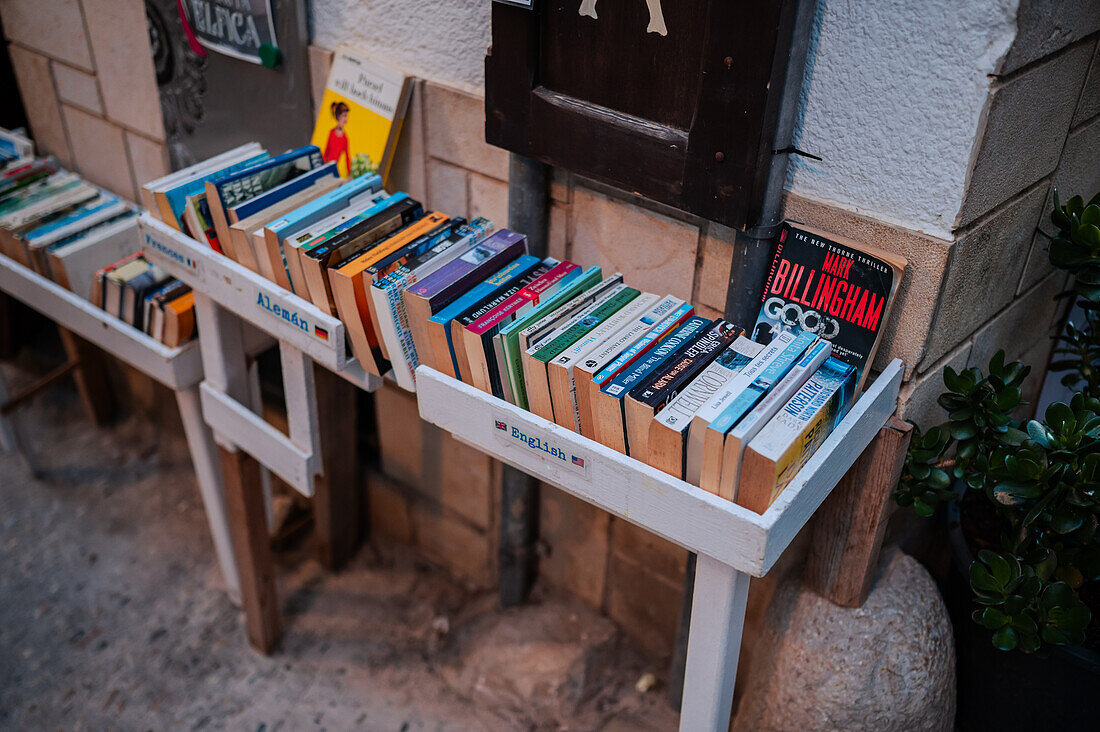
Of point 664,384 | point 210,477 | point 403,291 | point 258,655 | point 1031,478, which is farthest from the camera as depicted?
point 258,655

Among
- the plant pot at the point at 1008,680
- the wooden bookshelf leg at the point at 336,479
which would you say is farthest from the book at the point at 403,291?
the plant pot at the point at 1008,680

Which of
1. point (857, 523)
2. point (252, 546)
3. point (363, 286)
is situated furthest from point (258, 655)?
point (857, 523)

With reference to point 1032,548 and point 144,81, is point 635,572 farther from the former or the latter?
point 144,81

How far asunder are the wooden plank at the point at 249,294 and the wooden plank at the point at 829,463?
3.10 ft

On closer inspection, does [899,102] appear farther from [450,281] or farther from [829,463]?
[450,281]

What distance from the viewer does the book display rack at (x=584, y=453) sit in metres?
1.41

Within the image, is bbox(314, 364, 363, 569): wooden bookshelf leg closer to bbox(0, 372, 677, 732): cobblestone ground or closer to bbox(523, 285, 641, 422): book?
bbox(0, 372, 677, 732): cobblestone ground

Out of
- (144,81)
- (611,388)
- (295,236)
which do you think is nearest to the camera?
(611,388)

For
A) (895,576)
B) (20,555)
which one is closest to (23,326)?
(20,555)

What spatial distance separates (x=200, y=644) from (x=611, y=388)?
6.43 ft

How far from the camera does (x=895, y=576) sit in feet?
6.53

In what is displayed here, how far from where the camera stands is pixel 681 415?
141cm

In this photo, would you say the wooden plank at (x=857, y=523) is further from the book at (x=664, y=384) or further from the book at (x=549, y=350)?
the book at (x=549, y=350)

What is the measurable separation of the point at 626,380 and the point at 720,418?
7.1 inches
